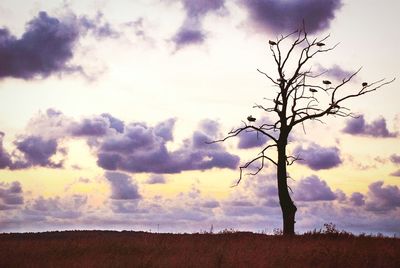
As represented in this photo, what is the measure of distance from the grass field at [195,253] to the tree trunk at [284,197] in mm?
3854

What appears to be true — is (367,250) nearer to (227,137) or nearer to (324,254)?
(324,254)

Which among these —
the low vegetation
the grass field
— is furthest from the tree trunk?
the grass field

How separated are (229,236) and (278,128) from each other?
6222mm

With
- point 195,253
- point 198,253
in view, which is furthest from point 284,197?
point 195,253

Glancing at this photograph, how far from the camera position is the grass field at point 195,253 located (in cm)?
1240

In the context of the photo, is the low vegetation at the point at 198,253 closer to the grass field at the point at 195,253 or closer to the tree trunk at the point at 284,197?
the grass field at the point at 195,253

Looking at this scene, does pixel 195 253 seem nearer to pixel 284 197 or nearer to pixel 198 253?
pixel 198 253

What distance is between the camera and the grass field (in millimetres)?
12398

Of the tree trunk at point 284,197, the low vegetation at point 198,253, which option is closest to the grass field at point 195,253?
the low vegetation at point 198,253

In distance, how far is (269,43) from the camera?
2409 cm

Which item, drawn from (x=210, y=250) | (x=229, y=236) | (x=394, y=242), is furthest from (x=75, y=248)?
(x=394, y=242)

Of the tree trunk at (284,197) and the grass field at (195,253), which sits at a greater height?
the tree trunk at (284,197)

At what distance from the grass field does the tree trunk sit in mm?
3854

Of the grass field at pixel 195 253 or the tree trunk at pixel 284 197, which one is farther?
the tree trunk at pixel 284 197
